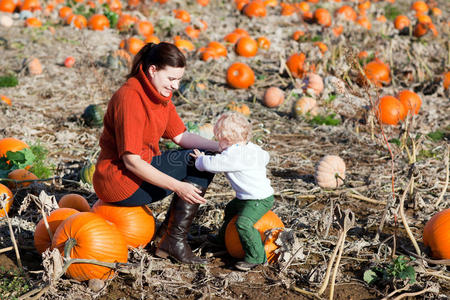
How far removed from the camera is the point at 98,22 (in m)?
11.0

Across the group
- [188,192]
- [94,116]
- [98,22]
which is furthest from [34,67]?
[188,192]

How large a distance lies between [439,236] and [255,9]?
9.38 metres

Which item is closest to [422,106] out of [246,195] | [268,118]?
[268,118]

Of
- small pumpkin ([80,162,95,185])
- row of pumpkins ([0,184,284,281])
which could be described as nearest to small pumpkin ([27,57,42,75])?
small pumpkin ([80,162,95,185])

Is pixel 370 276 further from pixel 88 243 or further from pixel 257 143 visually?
pixel 257 143

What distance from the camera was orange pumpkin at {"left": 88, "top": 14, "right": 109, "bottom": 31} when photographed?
10.9 meters

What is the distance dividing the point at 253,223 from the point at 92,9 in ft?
31.5

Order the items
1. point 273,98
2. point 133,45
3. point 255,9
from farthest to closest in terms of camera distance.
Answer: point 255,9
point 133,45
point 273,98

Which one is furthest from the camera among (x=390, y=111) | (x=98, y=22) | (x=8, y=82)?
(x=98, y=22)

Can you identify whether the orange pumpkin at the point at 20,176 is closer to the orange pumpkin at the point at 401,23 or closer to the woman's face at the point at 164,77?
the woman's face at the point at 164,77

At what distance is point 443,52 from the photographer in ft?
32.8

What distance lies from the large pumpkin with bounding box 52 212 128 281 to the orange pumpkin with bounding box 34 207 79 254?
22 cm

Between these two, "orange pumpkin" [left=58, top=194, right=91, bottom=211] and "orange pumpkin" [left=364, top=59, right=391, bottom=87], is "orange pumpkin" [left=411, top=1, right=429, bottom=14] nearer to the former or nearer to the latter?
"orange pumpkin" [left=364, top=59, right=391, bottom=87]

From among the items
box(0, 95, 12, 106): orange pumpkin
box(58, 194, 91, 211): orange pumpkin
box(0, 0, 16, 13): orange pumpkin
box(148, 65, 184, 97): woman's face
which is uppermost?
box(148, 65, 184, 97): woman's face
